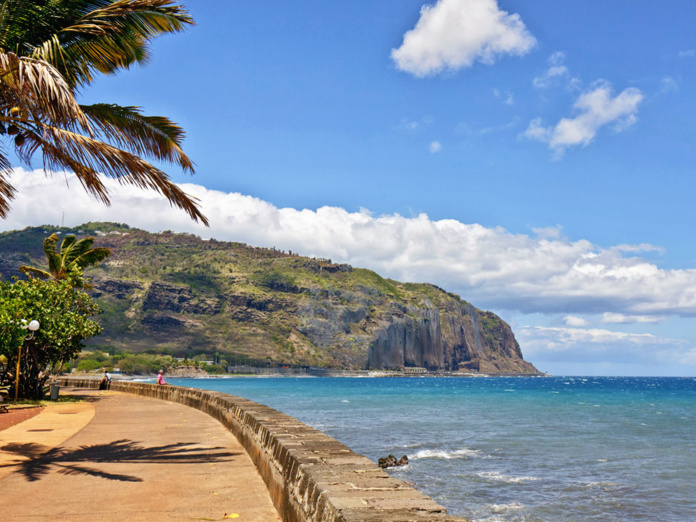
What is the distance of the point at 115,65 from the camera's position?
10.7 metres

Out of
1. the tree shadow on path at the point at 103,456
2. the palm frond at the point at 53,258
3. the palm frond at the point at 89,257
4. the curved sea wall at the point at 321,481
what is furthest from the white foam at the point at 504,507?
the palm frond at the point at 89,257

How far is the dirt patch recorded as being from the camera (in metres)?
13.7

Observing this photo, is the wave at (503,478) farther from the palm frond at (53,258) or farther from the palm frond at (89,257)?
the palm frond at (89,257)

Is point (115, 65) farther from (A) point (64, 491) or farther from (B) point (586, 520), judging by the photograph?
(B) point (586, 520)

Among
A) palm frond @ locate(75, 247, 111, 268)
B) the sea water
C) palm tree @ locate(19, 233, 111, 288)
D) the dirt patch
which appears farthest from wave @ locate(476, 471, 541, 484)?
palm frond @ locate(75, 247, 111, 268)

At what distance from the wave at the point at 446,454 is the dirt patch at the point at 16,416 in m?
13.8

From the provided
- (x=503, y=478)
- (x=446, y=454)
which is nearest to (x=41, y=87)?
(x=503, y=478)

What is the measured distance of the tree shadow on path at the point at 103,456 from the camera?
791 centimetres

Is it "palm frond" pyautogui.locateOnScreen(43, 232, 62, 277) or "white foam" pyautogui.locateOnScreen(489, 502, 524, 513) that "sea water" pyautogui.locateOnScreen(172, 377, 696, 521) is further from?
"palm frond" pyautogui.locateOnScreen(43, 232, 62, 277)

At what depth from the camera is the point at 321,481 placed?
452 centimetres

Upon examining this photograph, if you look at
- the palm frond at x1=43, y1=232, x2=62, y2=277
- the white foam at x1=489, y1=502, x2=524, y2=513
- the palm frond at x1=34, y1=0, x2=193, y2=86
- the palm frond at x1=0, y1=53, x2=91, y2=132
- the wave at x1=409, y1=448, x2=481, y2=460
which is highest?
the palm frond at x1=34, y1=0, x2=193, y2=86

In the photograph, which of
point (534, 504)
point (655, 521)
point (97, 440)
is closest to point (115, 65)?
point (97, 440)

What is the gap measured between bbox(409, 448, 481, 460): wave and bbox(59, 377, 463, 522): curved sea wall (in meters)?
15.2

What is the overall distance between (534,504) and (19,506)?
43.1 ft
